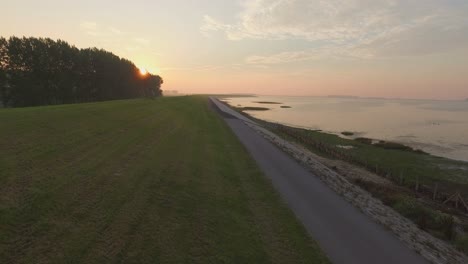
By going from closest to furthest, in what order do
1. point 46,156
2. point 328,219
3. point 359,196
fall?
point 328,219, point 46,156, point 359,196

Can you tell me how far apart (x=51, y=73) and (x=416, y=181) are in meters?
75.3

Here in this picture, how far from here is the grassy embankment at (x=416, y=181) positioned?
57.8 feet

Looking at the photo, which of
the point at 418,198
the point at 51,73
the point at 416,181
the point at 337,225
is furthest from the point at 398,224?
the point at 51,73

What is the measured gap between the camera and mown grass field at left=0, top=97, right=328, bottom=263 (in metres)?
10.3

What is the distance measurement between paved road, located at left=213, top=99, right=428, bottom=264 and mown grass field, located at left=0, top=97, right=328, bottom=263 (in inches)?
34.1

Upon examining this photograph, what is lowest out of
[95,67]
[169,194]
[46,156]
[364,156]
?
[364,156]

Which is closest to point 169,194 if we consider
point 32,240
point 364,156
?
point 32,240

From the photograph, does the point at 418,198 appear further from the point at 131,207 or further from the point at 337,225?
the point at 131,207

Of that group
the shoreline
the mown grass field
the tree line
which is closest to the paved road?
the mown grass field

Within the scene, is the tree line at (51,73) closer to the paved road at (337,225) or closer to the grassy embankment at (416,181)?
the grassy embankment at (416,181)

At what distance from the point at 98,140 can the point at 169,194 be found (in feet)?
42.2

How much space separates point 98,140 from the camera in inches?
994

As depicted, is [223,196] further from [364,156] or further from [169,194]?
[364,156]

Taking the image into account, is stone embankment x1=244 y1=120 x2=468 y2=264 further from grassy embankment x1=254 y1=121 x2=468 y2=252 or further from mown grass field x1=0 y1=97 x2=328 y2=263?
mown grass field x1=0 y1=97 x2=328 y2=263
